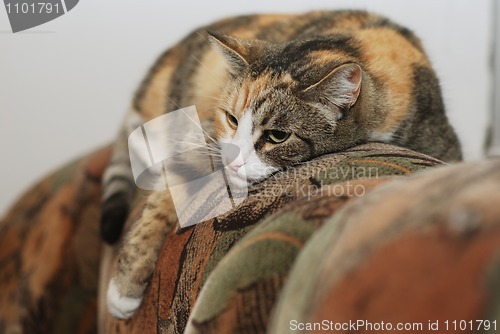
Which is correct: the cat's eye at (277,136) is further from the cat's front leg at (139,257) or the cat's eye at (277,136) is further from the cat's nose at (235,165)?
the cat's front leg at (139,257)

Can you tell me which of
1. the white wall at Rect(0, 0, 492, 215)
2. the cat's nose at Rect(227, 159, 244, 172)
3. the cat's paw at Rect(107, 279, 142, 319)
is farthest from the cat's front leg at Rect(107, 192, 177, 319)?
the white wall at Rect(0, 0, 492, 215)

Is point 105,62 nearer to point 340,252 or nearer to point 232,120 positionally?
point 232,120

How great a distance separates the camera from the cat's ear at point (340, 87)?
877 mm

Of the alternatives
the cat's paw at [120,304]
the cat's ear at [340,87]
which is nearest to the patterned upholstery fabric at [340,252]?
the cat's paw at [120,304]

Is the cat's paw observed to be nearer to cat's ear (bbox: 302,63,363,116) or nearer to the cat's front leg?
the cat's front leg

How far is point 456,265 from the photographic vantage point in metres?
0.35

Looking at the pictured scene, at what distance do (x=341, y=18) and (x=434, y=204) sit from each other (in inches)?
37.2

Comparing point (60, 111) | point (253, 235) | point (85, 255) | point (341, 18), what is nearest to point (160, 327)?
point (253, 235)

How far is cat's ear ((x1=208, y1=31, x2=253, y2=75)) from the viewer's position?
99 centimetres

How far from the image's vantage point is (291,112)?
921 millimetres

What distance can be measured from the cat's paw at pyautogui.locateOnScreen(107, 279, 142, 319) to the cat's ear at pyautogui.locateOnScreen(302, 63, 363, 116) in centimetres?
42

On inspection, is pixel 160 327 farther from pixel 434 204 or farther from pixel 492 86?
pixel 492 86

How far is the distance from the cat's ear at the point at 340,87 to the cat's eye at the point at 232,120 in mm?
141

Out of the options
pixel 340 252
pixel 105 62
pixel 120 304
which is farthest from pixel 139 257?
pixel 105 62
